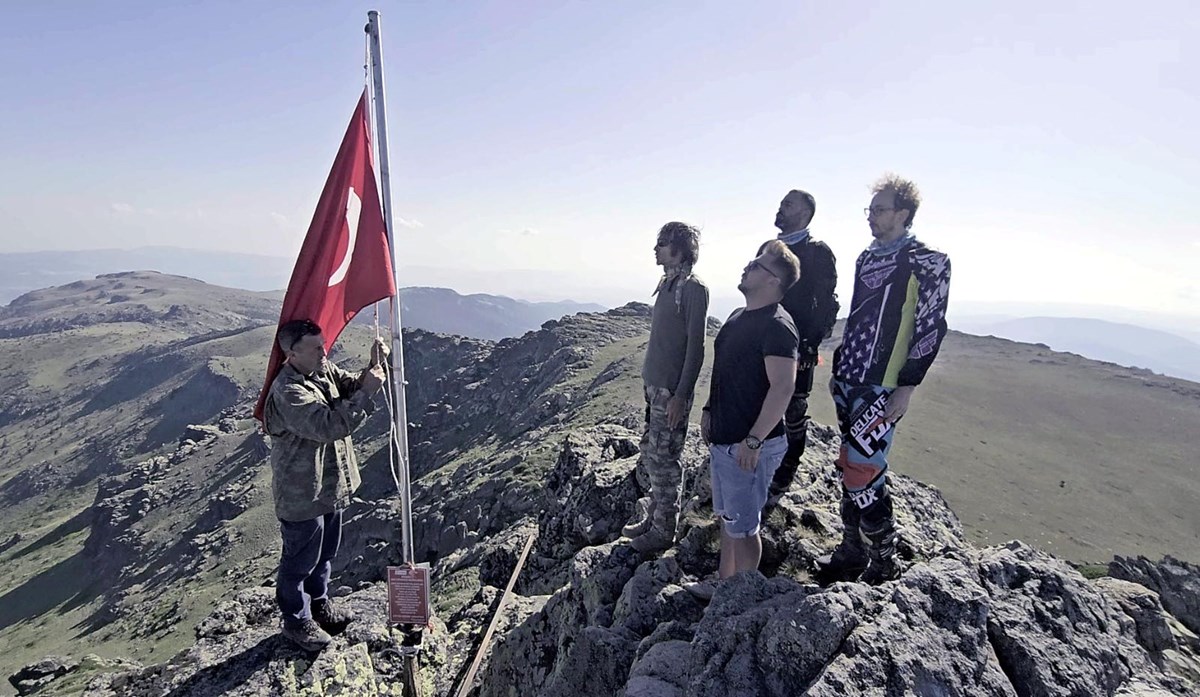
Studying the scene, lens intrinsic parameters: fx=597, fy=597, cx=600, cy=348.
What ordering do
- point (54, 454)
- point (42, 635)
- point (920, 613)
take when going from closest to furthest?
point (920, 613) < point (42, 635) < point (54, 454)

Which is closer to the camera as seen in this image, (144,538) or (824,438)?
(824,438)

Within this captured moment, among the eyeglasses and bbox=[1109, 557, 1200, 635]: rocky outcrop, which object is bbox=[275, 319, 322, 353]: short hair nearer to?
the eyeglasses

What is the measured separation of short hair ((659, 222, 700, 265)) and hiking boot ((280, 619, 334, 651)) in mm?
4393

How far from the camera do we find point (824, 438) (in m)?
10.1

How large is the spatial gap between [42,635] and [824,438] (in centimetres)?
4398

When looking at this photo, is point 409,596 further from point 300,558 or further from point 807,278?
point 807,278

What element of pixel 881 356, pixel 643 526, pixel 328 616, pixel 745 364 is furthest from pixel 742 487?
pixel 328 616

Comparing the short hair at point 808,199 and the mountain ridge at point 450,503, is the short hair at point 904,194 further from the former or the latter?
the mountain ridge at point 450,503

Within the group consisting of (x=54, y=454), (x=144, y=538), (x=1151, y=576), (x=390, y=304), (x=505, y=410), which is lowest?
(x=54, y=454)

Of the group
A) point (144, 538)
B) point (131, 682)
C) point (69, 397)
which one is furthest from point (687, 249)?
point (69, 397)

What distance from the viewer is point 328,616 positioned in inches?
212

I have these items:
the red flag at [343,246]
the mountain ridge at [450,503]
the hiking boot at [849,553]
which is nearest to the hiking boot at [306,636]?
the mountain ridge at [450,503]

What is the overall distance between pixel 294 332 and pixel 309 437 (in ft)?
2.76

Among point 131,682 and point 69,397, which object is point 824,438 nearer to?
point 131,682
